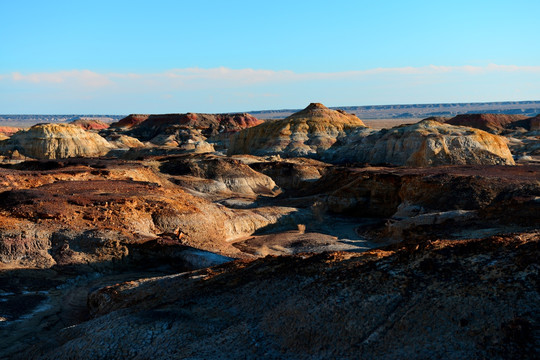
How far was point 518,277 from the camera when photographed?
8.66m

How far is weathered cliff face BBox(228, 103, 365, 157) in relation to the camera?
6781 centimetres

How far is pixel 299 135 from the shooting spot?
70.7 meters

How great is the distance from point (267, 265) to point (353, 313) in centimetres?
388

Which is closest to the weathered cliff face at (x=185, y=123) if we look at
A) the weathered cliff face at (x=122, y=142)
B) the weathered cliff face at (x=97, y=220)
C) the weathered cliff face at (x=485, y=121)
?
the weathered cliff face at (x=122, y=142)

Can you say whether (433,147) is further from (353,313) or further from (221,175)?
(353,313)

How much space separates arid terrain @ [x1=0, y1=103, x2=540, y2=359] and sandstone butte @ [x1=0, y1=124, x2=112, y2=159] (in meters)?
24.5

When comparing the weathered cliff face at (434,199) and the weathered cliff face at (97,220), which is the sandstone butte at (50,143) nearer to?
the weathered cliff face at (434,199)

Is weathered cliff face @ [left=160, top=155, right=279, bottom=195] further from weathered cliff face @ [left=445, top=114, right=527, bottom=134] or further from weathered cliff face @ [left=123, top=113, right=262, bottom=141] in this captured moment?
weathered cliff face @ [left=445, top=114, right=527, bottom=134]

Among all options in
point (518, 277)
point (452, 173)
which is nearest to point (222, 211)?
point (452, 173)

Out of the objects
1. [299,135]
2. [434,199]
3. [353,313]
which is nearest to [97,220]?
[353,313]

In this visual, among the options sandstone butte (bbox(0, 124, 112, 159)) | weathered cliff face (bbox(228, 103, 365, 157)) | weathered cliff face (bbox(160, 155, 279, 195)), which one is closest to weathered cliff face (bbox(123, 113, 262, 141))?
weathered cliff face (bbox(228, 103, 365, 157))

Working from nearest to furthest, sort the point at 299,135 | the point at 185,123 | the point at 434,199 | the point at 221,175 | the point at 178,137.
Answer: the point at 434,199, the point at 221,175, the point at 299,135, the point at 178,137, the point at 185,123

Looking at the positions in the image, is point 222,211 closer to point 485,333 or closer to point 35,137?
point 485,333

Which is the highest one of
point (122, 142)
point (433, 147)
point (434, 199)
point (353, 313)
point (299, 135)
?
point (299, 135)
